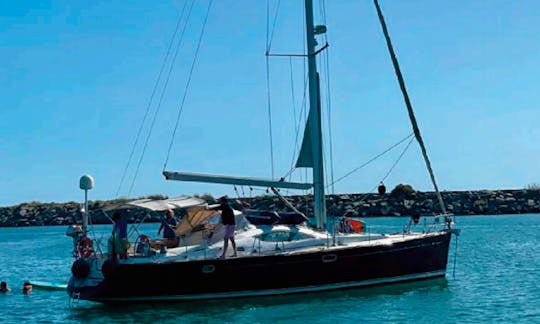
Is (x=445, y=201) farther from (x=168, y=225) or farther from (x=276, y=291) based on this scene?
(x=276, y=291)

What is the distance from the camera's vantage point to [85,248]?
878 inches

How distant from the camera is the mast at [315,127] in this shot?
24906 mm

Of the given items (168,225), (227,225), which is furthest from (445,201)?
(227,225)

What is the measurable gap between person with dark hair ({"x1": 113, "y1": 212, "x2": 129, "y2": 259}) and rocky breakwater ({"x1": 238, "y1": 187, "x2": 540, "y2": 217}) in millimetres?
66904

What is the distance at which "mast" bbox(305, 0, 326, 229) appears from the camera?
81.7ft

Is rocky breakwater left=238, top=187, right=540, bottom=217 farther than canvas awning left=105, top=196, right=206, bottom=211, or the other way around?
rocky breakwater left=238, top=187, right=540, bottom=217

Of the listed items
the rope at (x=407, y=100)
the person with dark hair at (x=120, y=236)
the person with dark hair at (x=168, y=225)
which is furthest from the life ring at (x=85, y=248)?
the rope at (x=407, y=100)

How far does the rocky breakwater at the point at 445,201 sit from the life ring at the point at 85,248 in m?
66.3

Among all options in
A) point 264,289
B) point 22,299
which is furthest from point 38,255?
Answer: point 264,289

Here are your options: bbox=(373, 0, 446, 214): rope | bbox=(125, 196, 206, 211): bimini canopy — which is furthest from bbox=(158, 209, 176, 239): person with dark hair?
bbox=(373, 0, 446, 214): rope

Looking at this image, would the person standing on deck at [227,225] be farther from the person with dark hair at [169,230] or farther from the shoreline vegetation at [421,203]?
the shoreline vegetation at [421,203]

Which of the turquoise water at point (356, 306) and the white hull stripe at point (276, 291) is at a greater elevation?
the white hull stripe at point (276, 291)

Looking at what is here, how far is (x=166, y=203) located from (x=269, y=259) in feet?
11.6

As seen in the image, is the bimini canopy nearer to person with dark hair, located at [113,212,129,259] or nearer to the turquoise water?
person with dark hair, located at [113,212,129,259]
